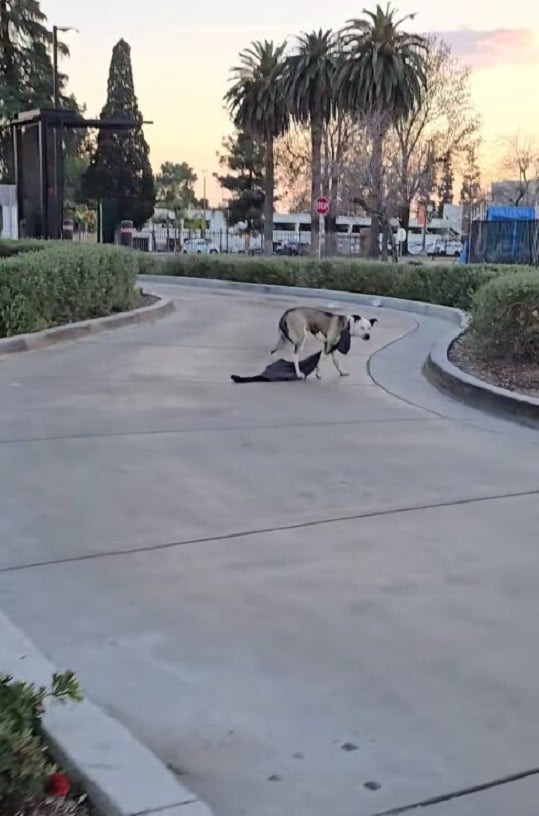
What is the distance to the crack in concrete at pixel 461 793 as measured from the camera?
2.82 m

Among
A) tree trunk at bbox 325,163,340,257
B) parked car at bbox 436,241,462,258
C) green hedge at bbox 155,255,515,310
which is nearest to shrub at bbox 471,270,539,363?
green hedge at bbox 155,255,515,310

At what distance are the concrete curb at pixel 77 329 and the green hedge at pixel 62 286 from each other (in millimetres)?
216

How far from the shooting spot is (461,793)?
9.57ft

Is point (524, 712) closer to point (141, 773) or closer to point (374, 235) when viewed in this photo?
point (141, 773)

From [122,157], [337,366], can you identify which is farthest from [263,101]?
[337,366]

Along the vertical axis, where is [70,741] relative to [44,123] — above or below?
below

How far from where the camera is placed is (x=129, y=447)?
23.4 feet

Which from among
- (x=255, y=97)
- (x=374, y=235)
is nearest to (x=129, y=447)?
(x=374, y=235)

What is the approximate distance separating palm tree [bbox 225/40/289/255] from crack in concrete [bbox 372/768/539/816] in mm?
43112

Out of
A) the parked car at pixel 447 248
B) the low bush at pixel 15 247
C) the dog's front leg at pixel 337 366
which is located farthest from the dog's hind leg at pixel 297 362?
the parked car at pixel 447 248

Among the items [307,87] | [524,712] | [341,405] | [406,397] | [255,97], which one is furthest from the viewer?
[255,97]

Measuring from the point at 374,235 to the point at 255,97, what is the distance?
10920 mm

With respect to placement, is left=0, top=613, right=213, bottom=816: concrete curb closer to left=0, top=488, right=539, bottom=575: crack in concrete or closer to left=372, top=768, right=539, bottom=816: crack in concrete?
left=372, top=768, right=539, bottom=816: crack in concrete

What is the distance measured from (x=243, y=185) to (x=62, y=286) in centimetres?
6566
